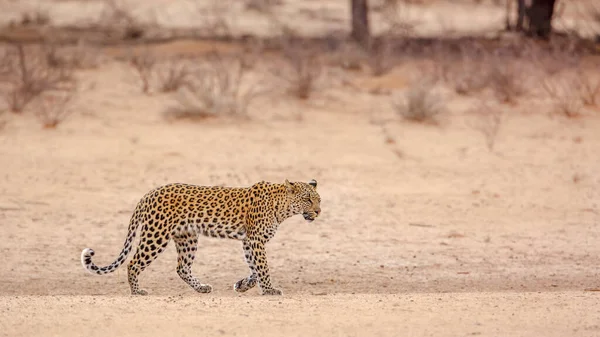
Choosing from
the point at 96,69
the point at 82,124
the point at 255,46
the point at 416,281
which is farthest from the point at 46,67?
the point at 416,281

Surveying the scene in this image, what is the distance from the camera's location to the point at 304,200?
10398 mm

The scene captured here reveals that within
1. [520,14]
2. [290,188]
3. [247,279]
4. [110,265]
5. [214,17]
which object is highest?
[290,188]

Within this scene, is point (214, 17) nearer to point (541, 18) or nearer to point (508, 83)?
point (541, 18)

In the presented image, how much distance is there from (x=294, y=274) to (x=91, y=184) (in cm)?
399

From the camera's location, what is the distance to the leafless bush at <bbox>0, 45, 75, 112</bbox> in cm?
1786

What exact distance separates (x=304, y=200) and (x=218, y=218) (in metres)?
0.72

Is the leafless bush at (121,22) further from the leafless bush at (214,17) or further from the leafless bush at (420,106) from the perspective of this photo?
the leafless bush at (420,106)

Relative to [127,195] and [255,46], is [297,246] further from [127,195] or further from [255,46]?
[255,46]

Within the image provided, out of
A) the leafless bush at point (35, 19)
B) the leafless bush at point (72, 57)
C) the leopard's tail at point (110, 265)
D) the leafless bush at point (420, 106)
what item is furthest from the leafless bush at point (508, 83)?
the leafless bush at point (35, 19)

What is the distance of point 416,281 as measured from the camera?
460 inches

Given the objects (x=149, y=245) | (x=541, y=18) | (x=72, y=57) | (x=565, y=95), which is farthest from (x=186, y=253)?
(x=541, y=18)

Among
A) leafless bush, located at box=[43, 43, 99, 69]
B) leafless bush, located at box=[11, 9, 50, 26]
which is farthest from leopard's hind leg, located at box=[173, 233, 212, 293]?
leafless bush, located at box=[11, 9, 50, 26]

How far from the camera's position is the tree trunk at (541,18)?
86.8ft

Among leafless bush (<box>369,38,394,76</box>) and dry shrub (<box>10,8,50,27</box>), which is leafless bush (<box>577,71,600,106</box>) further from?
dry shrub (<box>10,8,50,27</box>)
